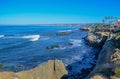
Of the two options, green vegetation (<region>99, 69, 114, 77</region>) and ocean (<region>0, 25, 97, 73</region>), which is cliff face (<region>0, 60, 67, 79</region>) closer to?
green vegetation (<region>99, 69, 114, 77</region>)

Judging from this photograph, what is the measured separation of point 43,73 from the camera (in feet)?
57.8

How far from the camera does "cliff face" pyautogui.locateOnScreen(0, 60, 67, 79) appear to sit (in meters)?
15.4

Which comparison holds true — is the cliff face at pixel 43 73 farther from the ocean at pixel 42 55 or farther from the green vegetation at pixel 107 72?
the ocean at pixel 42 55

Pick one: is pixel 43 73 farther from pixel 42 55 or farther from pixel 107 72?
pixel 42 55

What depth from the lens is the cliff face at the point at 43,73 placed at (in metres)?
15.4

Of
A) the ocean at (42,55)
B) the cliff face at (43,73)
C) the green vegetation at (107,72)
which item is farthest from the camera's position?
the ocean at (42,55)

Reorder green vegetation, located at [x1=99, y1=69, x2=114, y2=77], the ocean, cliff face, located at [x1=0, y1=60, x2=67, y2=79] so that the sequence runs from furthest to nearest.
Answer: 1. the ocean
2. cliff face, located at [x1=0, y1=60, x2=67, y2=79]
3. green vegetation, located at [x1=99, y1=69, x2=114, y2=77]

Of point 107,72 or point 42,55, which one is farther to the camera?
point 42,55

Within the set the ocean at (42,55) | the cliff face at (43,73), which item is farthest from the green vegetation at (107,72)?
the ocean at (42,55)

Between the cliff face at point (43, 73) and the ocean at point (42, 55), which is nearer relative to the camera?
the cliff face at point (43, 73)

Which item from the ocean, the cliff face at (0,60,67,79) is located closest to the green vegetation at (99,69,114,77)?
the cliff face at (0,60,67,79)

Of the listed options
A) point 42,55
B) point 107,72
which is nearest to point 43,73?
point 107,72

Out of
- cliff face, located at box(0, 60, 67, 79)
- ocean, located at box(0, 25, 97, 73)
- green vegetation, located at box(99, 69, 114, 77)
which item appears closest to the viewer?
green vegetation, located at box(99, 69, 114, 77)

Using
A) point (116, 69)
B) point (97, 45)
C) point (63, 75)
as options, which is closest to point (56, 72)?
point (63, 75)
